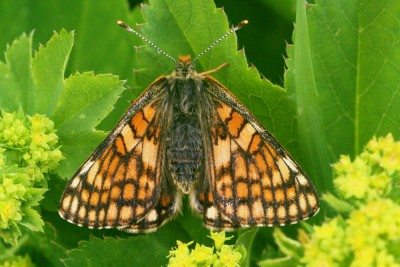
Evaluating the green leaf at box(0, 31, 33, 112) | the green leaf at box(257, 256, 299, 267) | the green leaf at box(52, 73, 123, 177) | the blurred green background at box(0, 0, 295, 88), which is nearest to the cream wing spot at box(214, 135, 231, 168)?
the green leaf at box(52, 73, 123, 177)

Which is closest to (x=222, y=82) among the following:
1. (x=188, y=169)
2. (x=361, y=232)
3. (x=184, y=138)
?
(x=184, y=138)

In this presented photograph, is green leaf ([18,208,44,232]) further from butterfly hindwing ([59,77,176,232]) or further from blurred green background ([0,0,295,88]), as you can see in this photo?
blurred green background ([0,0,295,88])

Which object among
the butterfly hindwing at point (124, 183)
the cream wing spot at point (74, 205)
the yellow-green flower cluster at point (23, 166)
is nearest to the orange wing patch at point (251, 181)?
the butterfly hindwing at point (124, 183)

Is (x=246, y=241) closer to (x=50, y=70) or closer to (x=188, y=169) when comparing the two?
(x=188, y=169)

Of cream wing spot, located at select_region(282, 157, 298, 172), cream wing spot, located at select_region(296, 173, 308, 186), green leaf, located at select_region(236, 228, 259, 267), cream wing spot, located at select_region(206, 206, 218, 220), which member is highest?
cream wing spot, located at select_region(282, 157, 298, 172)

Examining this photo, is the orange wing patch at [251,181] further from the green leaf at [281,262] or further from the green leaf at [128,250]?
the green leaf at [281,262]

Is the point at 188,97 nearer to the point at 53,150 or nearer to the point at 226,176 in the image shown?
the point at 226,176
